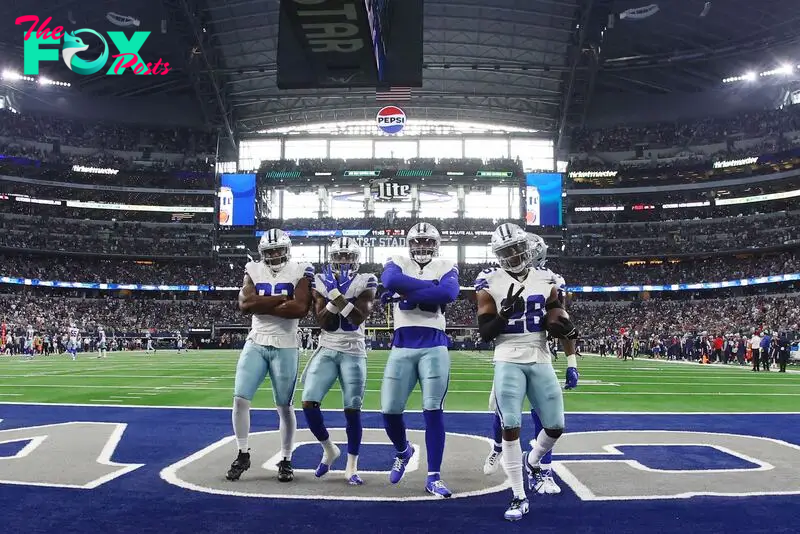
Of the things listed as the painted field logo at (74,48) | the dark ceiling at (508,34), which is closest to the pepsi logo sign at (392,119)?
the dark ceiling at (508,34)

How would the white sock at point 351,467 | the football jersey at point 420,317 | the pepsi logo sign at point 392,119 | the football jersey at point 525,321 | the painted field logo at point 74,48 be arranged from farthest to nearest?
the pepsi logo sign at point 392,119 < the painted field logo at point 74,48 < the football jersey at point 420,317 < the white sock at point 351,467 < the football jersey at point 525,321

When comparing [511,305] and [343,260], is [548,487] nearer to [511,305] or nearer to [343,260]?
[511,305]

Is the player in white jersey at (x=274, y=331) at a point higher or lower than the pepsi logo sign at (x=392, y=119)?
lower

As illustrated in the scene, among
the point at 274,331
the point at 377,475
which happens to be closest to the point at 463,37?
the point at 274,331

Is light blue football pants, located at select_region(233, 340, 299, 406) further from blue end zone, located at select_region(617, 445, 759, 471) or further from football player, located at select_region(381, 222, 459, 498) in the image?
blue end zone, located at select_region(617, 445, 759, 471)

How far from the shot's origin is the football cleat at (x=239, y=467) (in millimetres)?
5266

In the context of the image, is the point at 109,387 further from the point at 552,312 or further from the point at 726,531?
the point at 726,531

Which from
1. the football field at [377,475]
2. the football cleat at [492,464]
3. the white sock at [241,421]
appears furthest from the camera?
the football cleat at [492,464]

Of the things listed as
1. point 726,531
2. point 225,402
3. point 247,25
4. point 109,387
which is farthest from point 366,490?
point 247,25

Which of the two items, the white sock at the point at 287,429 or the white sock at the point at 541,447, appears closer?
the white sock at the point at 541,447

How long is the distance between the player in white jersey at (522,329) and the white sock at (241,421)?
226cm

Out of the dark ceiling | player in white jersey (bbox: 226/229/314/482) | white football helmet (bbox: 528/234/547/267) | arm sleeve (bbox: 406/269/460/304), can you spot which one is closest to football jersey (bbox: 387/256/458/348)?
arm sleeve (bbox: 406/269/460/304)

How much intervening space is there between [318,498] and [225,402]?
23.3 ft

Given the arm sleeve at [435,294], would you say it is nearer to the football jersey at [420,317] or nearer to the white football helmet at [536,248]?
the football jersey at [420,317]
